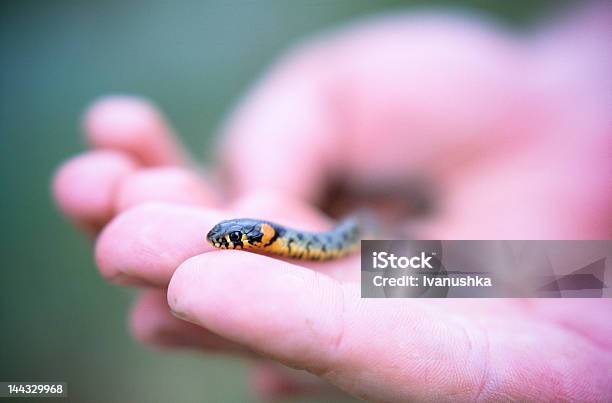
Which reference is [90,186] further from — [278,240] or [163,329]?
[278,240]

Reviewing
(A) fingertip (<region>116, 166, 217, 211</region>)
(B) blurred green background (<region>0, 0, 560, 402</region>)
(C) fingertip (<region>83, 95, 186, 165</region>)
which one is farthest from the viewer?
(C) fingertip (<region>83, 95, 186, 165</region>)

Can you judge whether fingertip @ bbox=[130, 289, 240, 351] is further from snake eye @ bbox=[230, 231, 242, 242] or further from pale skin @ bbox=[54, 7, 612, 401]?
snake eye @ bbox=[230, 231, 242, 242]

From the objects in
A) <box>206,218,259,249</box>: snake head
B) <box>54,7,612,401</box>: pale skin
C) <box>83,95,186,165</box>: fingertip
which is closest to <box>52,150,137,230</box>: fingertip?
<box>54,7,612,401</box>: pale skin

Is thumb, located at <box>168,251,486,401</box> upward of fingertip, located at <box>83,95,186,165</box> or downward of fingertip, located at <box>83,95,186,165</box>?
downward

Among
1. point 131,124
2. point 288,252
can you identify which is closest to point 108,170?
point 131,124

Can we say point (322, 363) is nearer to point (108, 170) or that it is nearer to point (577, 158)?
point (108, 170)

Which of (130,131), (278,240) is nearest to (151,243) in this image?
(278,240)
